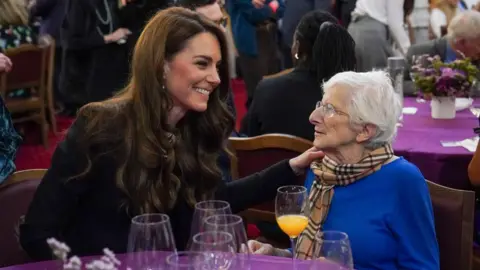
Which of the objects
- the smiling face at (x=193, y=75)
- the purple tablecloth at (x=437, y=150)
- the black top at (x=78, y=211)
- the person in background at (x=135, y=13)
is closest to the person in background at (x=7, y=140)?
the black top at (x=78, y=211)

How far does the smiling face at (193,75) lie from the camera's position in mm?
1946

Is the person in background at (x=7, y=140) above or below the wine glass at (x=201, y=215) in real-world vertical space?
below

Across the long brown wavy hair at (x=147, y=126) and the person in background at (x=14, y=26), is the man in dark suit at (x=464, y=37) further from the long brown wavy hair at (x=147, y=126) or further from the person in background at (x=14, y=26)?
the person in background at (x=14, y=26)

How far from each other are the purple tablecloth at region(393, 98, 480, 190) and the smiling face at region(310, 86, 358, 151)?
1.00m

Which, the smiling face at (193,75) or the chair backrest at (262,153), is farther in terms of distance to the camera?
the chair backrest at (262,153)

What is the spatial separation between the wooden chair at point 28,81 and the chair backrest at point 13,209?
321cm

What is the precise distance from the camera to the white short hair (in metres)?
1.91

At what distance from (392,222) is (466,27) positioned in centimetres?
254

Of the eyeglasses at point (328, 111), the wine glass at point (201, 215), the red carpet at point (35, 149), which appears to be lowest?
the red carpet at point (35, 149)

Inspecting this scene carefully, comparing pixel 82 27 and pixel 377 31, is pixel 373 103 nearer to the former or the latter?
pixel 82 27

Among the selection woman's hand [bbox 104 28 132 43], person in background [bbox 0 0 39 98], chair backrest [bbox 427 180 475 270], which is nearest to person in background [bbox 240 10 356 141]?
chair backrest [bbox 427 180 475 270]

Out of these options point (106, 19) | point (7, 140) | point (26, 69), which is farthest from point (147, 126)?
point (26, 69)

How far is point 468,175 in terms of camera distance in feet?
8.70

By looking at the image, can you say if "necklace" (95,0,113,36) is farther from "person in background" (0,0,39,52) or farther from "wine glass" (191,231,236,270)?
"wine glass" (191,231,236,270)
